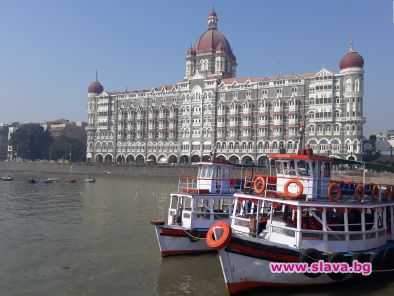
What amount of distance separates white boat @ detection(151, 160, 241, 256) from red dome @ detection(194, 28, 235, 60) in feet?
255

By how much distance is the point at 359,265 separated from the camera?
14.2 meters

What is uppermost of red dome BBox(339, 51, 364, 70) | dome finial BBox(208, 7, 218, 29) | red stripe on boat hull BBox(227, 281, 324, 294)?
dome finial BBox(208, 7, 218, 29)

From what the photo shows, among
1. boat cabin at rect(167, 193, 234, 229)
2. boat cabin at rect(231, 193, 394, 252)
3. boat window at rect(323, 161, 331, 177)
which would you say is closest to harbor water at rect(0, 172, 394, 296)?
boat cabin at rect(231, 193, 394, 252)

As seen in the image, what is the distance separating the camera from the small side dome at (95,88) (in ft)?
361

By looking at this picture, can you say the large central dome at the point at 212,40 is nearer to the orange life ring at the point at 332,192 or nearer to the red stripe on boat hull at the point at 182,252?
the red stripe on boat hull at the point at 182,252

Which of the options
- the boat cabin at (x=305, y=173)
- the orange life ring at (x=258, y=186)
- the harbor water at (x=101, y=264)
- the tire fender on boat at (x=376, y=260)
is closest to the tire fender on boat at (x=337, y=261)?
the harbor water at (x=101, y=264)

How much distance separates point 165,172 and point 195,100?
18710 millimetres

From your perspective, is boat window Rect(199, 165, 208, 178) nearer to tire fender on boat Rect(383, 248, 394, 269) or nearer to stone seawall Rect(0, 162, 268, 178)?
tire fender on boat Rect(383, 248, 394, 269)

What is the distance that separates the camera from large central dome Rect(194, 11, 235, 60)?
96.1 metres

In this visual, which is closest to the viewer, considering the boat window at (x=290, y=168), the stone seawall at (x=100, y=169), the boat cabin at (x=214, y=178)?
the boat window at (x=290, y=168)

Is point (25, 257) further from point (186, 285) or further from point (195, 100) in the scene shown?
point (195, 100)

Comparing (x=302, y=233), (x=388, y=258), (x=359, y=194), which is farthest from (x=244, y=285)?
(x=388, y=258)

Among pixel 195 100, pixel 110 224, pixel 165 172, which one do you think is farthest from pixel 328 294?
pixel 195 100

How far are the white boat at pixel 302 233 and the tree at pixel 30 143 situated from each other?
122m
